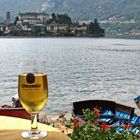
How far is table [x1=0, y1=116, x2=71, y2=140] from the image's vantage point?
2186 mm

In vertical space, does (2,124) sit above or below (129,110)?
above

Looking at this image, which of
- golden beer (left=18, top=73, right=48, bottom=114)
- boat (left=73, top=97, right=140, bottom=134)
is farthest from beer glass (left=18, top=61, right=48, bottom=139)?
boat (left=73, top=97, right=140, bottom=134)

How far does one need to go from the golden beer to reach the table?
0.35ft

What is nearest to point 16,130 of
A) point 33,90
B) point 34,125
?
point 34,125

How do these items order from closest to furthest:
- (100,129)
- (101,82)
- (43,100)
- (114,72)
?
(43,100) → (100,129) → (101,82) → (114,72)

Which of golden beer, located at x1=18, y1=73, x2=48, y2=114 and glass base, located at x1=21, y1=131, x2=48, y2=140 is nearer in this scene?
glass base, located at x1=21, y1=131, x2=48, y2=140

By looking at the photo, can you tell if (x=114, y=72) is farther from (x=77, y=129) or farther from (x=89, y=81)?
(x=77, y=129)

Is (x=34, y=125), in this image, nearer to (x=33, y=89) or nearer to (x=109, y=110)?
(x=33, y=89)

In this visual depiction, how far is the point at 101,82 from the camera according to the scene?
212ft

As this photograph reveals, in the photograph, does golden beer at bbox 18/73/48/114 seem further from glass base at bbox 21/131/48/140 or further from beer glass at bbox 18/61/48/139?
glass base at bbox 21/131/48/140

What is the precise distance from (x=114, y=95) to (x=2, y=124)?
48.5 m

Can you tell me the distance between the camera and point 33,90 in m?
2.34

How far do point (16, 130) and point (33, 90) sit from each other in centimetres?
22

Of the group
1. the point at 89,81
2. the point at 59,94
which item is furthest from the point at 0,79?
the point at 59,94
